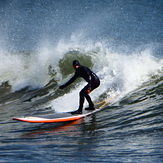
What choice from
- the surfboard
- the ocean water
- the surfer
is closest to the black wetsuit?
the surfer

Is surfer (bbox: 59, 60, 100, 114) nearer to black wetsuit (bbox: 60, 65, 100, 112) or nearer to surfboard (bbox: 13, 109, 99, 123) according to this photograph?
black wetsuit (bbox: 60, 65, 100, 112)

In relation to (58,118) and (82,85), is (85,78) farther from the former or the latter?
(82,85)

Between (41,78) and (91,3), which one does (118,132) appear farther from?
(91,3)

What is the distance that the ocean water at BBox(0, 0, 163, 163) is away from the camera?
20.7 ft

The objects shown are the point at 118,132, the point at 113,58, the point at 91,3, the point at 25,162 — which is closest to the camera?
the point at 25,162

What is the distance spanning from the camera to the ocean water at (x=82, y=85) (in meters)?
6.30

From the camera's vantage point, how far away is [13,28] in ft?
86.6

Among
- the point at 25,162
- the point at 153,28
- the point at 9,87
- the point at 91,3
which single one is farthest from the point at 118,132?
the point at 91,3

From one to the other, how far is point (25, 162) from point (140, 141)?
2.40 m

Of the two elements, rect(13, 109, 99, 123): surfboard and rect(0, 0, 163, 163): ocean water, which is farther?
rect(13, 109, 99, 123): surfboard

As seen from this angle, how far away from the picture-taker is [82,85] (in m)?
12.6

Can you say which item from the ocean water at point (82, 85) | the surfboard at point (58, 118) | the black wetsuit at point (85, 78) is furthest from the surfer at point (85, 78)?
the ocean water at point (82, 85)

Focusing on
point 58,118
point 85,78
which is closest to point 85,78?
point 85,78

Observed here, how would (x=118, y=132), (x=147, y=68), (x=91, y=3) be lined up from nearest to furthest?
(x=118, y=132)
(x=147, y=68)
(x=91, y=3)
